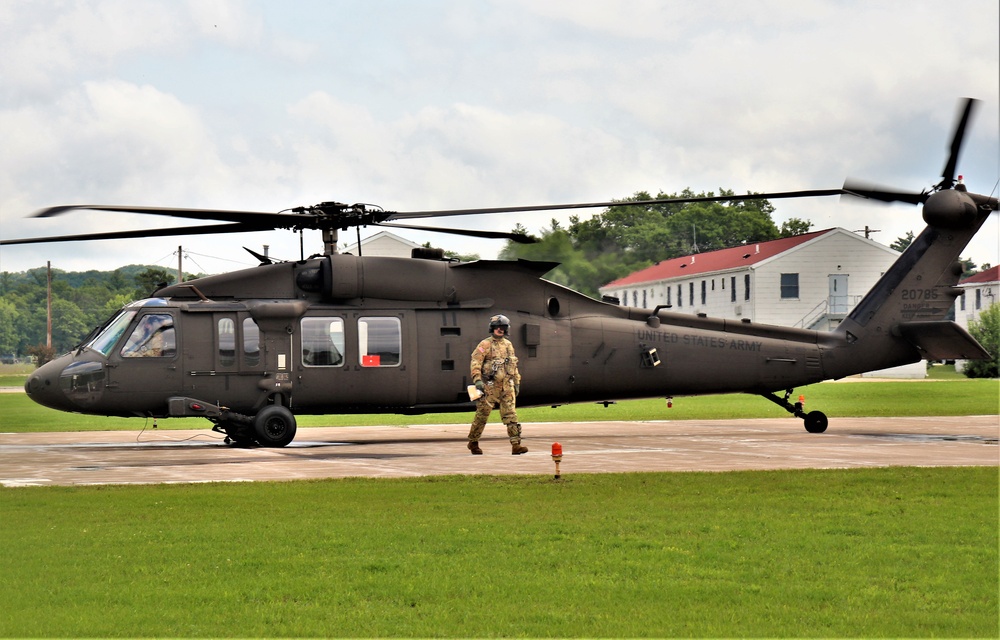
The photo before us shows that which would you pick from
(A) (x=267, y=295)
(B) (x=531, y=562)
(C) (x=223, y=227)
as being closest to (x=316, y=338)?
(A) (x=267, y=295)

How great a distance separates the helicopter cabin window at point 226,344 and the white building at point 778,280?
37.9 metres

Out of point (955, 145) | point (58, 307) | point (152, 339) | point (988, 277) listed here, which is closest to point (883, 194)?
point (955, 145)

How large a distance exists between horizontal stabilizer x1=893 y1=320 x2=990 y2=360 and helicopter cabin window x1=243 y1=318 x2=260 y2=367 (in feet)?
47.8

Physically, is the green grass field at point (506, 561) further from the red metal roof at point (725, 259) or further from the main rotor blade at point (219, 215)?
the red metal roof at point (725, 259)

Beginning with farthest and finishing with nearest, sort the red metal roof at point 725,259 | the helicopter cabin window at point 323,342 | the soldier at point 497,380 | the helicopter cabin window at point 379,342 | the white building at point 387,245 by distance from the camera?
1. the white building at point 387,245
2. the red metal roof at point 725,259
3. the helicopter cabin window at point 379,342
4. the helicopter cabin window at point 323,342
5. the soldier at point 497,380

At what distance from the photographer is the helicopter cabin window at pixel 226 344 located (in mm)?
22594

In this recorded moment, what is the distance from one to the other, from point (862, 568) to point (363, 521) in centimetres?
517

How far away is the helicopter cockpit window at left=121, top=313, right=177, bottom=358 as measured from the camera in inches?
872

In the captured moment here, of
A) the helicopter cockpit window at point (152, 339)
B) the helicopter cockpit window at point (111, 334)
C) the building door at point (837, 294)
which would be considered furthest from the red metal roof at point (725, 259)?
the helicopter cockpit window at point (111, 334)

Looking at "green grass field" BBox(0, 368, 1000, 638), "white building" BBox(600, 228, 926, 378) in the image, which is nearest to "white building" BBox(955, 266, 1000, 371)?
"white building" BBox(600, 228, 926, 378)

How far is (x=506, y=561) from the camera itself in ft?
32.9

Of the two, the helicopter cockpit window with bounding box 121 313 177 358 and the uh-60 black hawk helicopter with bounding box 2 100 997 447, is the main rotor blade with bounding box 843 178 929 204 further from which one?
the helicopter cockpit window with bounding box 121 313 177 358

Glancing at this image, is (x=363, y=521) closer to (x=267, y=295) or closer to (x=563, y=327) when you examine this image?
(x=267, y=295)

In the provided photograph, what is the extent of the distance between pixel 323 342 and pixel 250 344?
4.73ft
